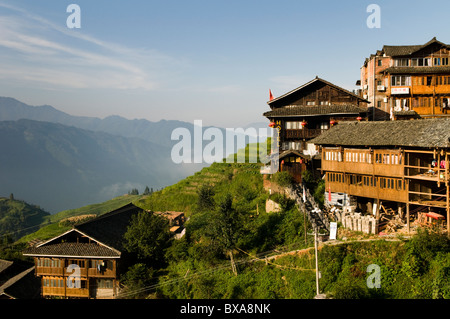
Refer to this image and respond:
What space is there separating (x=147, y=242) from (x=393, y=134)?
74.4ft

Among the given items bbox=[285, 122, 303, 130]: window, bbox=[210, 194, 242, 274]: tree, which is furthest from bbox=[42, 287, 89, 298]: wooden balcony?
bbox=[285, 122, 303, 130]: window

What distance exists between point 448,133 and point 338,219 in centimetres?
993

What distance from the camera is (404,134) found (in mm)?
26375

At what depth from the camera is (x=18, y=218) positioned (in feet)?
530

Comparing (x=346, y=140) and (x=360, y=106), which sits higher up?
(x=360, y=106)

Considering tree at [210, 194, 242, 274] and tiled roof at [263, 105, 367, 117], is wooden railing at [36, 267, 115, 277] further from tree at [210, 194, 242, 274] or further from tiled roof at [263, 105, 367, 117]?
tiled roof at [263, 105, 367, 117]

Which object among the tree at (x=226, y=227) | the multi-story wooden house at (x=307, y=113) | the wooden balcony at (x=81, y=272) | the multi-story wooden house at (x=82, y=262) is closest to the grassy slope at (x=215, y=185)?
the multi-story wooden house at (x=307, y=113)

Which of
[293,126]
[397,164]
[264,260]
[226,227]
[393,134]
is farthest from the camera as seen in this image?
[293,126]

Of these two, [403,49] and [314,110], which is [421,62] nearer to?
[403,49]

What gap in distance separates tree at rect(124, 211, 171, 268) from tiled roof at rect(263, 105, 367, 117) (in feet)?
56.3

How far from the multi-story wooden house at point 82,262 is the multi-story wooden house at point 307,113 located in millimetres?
18652

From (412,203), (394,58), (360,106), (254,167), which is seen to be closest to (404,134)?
(412,203)

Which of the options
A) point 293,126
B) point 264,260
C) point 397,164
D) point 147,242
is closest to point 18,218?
point 147,242

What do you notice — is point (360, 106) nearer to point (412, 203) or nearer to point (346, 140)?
point (346, 140)
